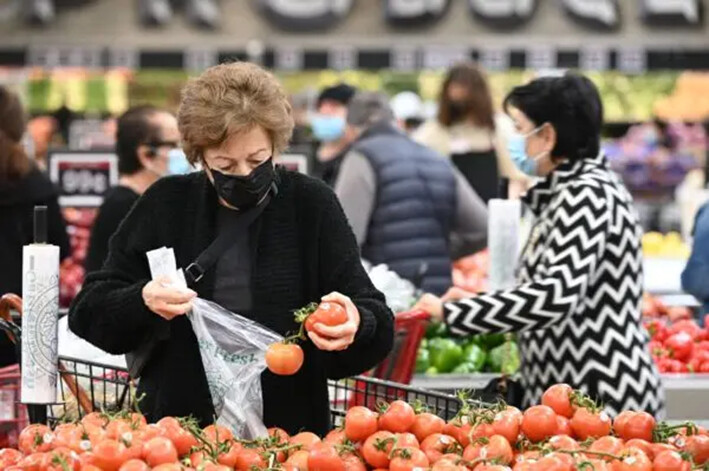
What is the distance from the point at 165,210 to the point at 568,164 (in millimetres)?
1672

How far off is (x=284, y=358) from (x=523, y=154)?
1.88 metres

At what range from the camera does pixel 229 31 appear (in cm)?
1594

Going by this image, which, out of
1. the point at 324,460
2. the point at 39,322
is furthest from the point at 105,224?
the point at 324,460

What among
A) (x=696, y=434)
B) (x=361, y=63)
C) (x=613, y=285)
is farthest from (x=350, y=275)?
(x=361, y=63)

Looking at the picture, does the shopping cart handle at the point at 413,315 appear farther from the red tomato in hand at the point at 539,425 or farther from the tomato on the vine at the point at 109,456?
the tomato on the vine at the point at 109,456

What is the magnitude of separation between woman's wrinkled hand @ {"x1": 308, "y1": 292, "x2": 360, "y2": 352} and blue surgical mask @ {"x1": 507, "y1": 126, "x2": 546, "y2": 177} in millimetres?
1720

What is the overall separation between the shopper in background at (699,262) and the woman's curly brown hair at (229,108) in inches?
126

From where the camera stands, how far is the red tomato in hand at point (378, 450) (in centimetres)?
299

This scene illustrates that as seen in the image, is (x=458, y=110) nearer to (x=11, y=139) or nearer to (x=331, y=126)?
(x=331, y=126)

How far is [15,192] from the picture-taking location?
623 cm

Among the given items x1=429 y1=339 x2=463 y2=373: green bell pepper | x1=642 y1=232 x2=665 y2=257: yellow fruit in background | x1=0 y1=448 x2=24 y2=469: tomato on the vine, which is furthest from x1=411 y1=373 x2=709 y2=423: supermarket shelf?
x1=642 y1=232 x2=665 y2=257: yellow fruit in background

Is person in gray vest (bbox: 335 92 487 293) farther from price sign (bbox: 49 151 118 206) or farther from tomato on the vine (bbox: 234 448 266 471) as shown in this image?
tomato on the vine (bbox: 234 448 266 471)

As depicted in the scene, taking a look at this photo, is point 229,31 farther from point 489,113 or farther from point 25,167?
point 25,167

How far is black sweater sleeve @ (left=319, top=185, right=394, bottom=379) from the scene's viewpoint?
337cm
